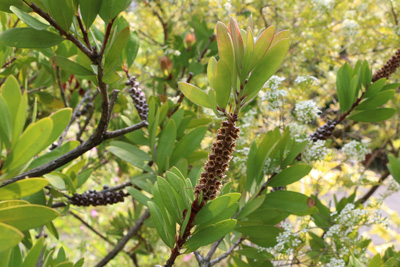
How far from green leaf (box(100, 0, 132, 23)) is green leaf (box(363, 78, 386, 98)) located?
512 mm

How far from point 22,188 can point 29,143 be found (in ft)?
0.17

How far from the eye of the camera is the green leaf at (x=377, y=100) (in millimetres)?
719

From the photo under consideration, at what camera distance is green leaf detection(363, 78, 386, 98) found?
728 millimetres

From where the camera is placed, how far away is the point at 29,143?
32cm

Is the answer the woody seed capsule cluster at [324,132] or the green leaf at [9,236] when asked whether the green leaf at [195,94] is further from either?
the woody seed capsule cluster at [324,132]

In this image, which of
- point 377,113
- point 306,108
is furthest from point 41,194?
point 377,113

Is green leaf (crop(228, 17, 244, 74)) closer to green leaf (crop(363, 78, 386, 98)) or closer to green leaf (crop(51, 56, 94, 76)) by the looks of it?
green leaf (crop(51, 56, 94, 76))

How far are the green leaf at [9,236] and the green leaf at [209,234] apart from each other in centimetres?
20

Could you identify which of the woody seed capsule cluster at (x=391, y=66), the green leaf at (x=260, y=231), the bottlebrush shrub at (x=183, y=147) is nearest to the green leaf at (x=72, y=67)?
the bottlebrush shrub at (x=183, y=147)

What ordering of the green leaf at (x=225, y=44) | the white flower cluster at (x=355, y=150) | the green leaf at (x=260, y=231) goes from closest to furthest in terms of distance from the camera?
the green leaf at (x=225, y=44) → the green leaf at (x=260, y=231) → the white flower cluster at (x=355, y=150)

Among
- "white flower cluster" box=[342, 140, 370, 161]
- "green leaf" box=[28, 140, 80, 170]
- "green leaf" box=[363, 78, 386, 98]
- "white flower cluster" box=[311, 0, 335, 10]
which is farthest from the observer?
"white flower cluster" box=[311, 0, 335, 10]

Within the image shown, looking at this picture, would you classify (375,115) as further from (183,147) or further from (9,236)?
(9,236)

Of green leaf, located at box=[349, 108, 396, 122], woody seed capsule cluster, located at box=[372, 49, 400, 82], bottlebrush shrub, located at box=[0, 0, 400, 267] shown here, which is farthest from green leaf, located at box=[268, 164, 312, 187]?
woody seed capsule cluster, located at box=[372, 49, 400, 82]

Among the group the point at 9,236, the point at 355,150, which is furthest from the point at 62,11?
the point at 355,150
